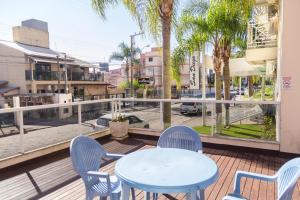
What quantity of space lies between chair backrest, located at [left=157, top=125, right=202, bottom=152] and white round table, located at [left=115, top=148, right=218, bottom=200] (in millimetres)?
561

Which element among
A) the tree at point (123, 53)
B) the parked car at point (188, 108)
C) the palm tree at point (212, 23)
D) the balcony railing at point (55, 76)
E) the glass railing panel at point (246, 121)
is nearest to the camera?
the glass railing panel at point (246, 121)

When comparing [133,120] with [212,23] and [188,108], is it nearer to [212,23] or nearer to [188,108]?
[212,23]

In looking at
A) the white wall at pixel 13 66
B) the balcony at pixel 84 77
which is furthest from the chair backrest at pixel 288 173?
the balcony at pixel 84 77

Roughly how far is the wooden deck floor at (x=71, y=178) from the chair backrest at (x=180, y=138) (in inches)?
29.9

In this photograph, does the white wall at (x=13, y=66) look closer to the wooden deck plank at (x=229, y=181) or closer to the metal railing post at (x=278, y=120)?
the wooden deck plank at (x=229, y=181)

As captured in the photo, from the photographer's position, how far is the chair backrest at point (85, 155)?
2656 mm

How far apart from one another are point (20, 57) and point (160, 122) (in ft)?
75.3

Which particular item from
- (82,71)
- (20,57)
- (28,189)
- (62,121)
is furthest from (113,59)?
(28,189)

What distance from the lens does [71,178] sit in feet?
13.9

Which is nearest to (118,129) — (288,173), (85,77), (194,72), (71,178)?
(71,178)

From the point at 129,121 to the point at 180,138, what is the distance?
4.32 meters

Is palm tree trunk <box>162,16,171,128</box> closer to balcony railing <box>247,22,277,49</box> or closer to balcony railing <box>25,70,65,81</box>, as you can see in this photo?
balcony railing <box>247,22,277,49</box>

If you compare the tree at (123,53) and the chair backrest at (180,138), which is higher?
the tree at (123,53)

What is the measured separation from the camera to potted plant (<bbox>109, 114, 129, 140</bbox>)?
7.00 m
